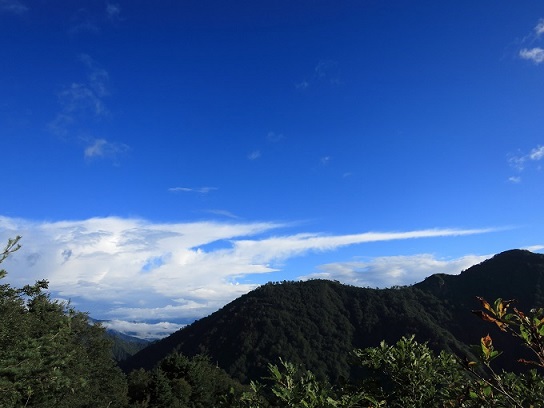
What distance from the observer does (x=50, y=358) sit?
19.5 metres

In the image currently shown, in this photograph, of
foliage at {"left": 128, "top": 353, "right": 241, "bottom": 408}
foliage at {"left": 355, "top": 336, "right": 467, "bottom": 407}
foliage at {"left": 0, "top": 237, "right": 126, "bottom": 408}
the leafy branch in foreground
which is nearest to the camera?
the leafy branch in foreground

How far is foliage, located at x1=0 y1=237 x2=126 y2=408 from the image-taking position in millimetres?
17406

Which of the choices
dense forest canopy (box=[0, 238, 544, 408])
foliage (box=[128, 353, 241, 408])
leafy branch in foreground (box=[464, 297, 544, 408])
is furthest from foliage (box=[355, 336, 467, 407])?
foliage (box=[128, 353, 241, 408])

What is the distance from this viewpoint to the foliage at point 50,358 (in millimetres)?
17406

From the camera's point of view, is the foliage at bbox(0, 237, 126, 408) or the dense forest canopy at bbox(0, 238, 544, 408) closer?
the dense forest canopy at bbox(0, 238, 544, 408)

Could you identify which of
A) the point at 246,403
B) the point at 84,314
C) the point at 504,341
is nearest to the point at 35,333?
the point at 84,314

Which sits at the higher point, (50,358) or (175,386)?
(50,358)

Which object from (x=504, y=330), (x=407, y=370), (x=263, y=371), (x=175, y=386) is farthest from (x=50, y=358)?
(x=263, y=371)

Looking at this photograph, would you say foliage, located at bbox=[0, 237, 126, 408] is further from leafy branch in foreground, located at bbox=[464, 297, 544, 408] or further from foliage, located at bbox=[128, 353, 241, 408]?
leafy branch in foreground, located at bbox=[464, 297, 544, 408]

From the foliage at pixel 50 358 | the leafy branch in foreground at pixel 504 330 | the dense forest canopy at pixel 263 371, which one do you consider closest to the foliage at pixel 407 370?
the dense forest canopy at pixel 263 371

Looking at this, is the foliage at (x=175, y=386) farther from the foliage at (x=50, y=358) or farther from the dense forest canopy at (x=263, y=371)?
the foliage at (x=50, y=358)

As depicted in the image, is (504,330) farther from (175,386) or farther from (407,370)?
(175,386)

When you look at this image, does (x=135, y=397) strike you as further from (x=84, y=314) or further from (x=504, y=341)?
(x=504, y=341)

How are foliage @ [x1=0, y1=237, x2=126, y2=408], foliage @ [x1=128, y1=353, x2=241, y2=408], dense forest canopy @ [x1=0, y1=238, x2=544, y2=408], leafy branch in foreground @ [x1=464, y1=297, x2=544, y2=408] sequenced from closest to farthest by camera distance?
leafy branch in foreground @ [x1=464, y1=297, x2=544, y2=408] < dense forest canopy @ [x1=0, y1=238, x2=544, y2=408] < foliage @ [x1=0, y1=237, x2=126, y2=408] < foliage @ [x1=128, y1=353, x2=241, y2=408]
